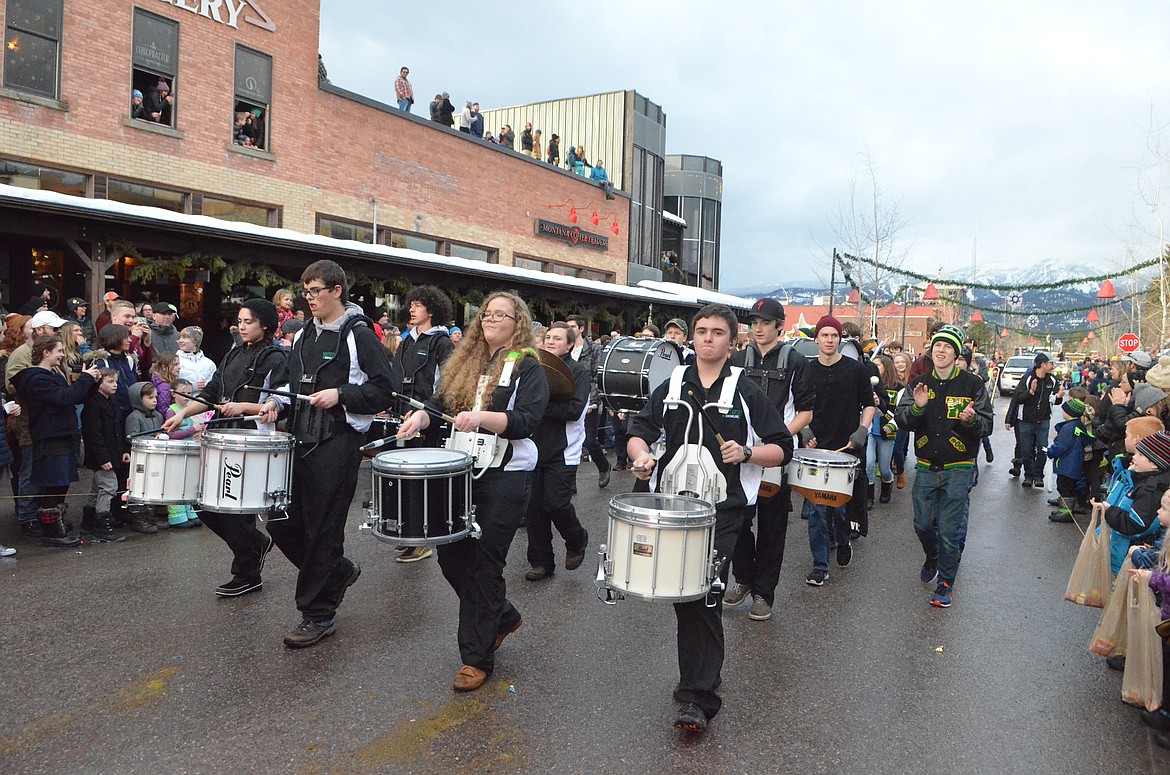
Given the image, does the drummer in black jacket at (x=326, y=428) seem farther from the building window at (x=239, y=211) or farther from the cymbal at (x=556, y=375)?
the building window at (x=239, y=211)

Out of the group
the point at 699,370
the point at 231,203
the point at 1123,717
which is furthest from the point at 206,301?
the point at 1123,717

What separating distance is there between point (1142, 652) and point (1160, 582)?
0.48 metres

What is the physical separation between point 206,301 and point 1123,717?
604 inches

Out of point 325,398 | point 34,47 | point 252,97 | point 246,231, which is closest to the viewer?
point 325,398

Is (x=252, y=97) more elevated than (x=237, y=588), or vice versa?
(x=252, y=97)

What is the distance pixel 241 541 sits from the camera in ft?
17.9

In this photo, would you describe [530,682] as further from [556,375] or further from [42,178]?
[42,178]

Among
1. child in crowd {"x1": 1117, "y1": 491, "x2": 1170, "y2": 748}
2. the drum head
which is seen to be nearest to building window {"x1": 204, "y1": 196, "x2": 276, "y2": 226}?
the drum head

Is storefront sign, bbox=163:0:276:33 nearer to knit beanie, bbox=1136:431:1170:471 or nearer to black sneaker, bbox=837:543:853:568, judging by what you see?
black sneaker, bbox=837:543:853:568

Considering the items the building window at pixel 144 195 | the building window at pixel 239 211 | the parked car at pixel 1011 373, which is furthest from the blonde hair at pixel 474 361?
the parked car at pixel 1011 373

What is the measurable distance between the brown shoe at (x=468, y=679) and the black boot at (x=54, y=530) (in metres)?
4.45

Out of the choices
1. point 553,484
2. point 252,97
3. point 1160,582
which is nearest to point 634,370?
point 553,484

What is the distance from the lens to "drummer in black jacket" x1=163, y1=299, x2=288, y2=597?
17.2 feet

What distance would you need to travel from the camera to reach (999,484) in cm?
1192
